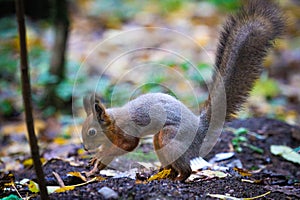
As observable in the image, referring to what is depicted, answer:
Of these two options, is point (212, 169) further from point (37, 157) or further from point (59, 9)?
point (59, 9)

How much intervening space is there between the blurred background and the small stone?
53.1 inches

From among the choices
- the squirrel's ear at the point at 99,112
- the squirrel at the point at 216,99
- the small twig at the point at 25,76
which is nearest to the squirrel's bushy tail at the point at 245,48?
the squirrel at the point at 216,99

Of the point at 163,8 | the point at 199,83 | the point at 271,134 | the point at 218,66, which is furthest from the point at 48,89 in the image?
the point at 163,8

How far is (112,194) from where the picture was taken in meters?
2.13

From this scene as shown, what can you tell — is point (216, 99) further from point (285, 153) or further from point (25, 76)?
point (25, 76)

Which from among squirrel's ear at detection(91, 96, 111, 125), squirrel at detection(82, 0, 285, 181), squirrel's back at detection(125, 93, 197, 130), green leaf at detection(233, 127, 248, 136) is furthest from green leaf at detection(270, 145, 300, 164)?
squirrel's ear at detection(91, 96, 111, 125)

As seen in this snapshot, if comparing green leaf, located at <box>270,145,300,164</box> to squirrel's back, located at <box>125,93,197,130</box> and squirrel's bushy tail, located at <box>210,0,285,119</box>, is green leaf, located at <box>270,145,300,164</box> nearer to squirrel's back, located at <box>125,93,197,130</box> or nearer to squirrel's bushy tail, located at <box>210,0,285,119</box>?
squirrel's bushy tail, located at <box>210,0,285,119</box>

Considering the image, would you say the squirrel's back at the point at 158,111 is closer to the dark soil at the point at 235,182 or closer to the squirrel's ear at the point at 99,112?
the squirrel's ear at the point at 99,112

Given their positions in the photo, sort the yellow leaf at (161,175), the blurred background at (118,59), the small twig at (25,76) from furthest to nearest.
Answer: the blurred background at (118,59) < the yellow leaf at (161,175) < the small twig at (25,76)

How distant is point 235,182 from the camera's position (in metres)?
2.62

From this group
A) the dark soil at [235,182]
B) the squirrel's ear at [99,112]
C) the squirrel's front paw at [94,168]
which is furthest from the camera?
the squirrel's front paw at [94,168]

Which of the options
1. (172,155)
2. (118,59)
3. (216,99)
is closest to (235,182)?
(172,155)

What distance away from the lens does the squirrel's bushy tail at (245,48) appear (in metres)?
2.90

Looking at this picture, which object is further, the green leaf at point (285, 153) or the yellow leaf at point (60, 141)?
the yellow leaf at point (60, 141)
